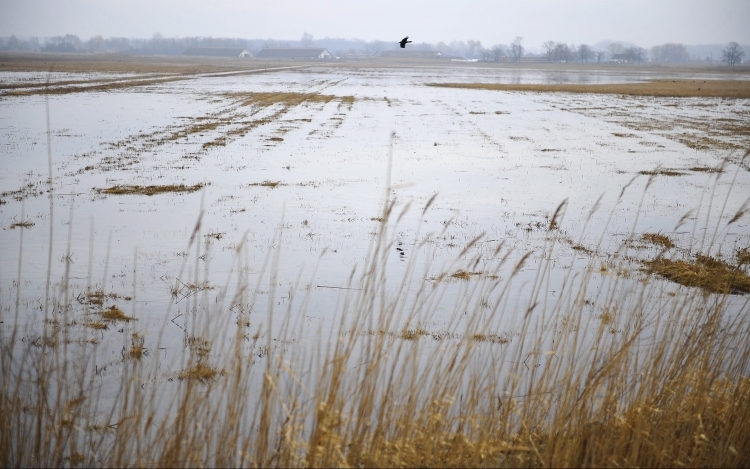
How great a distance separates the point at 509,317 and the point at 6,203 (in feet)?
34.6

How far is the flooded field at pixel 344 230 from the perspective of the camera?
7004mm

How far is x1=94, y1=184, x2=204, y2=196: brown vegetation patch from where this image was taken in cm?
1539

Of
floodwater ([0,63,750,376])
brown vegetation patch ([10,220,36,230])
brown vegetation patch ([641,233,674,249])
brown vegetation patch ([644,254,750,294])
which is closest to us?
floodwater ([0,63,750,376])

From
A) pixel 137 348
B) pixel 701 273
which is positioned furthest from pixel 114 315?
pixel 701 273

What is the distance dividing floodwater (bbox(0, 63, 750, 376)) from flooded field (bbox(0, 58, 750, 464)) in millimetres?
81

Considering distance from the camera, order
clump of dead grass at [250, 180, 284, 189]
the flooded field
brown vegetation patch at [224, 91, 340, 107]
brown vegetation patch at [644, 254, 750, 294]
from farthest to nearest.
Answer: brown vegetation patch at [224, 91, 340, 107] < clump of dead grass at [250, 180, 284, 189] < brown vegetation patch at [644, 254, 750, 294] < the flooded field

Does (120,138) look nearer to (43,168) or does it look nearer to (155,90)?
(43,168)

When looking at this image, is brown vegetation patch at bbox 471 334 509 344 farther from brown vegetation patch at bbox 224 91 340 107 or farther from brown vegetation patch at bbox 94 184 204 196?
brown vegetation patch at bbox 224 91 340 107

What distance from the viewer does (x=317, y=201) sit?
15336mm

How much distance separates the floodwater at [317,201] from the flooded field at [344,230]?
0.08 meters

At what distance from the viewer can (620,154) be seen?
23250 millimetres

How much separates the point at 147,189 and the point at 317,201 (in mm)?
3883

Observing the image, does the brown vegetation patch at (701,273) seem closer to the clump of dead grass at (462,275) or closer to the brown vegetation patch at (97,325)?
the clump of dead grass at (462,275)

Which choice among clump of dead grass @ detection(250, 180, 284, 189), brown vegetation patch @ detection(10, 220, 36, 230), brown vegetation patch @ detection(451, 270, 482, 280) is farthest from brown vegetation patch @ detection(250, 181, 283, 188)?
brown vegetation patch @ detection(451, 270, 482, 280)
